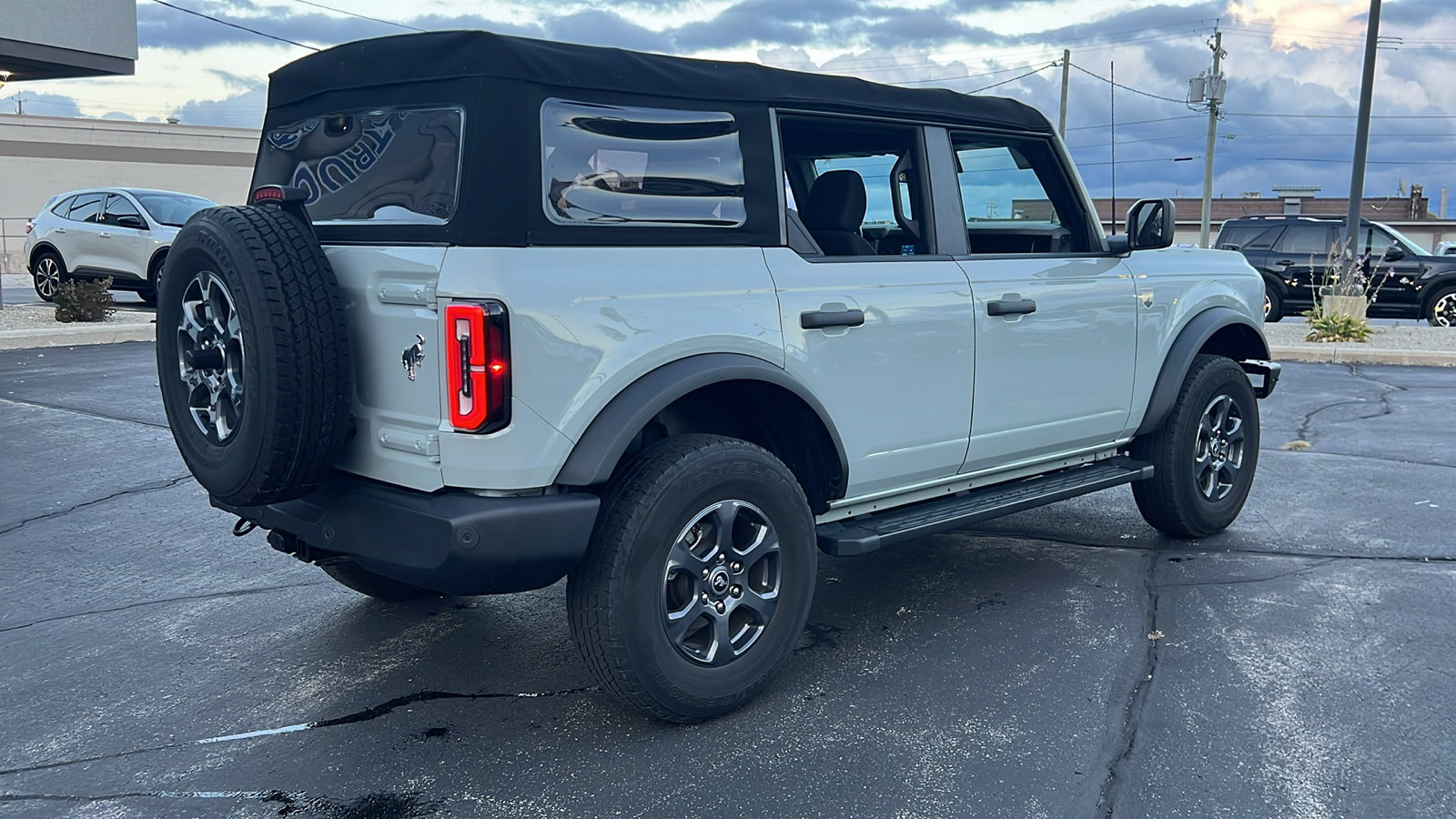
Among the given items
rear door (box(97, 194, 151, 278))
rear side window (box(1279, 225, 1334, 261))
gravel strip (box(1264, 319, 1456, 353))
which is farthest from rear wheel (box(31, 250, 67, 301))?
rear side window (box(1279, 225, 1334, 261))

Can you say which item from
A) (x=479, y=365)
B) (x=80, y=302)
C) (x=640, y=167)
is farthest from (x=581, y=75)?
(x=80, y=302)

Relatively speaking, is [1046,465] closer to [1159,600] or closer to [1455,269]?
[1159,600]

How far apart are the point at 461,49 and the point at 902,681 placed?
2442mm

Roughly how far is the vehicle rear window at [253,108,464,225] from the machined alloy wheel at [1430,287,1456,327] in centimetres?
1925

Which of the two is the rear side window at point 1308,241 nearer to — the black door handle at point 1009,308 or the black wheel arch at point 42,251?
the black door handle at point 1009,308

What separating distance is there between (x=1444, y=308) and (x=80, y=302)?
1993 cm

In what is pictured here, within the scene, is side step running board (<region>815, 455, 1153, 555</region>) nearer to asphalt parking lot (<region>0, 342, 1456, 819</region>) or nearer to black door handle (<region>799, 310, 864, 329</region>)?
asphalt parking lot (<region>0, 342, 1456, 819</region>)

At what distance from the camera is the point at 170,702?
3707mm

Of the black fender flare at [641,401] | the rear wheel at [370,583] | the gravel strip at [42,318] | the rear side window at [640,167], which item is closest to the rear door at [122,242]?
the gravel strip at [42,318]

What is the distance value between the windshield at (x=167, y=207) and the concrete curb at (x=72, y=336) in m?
2.48

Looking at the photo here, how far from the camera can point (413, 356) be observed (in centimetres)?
316

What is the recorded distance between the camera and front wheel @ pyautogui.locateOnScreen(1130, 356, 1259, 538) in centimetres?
538

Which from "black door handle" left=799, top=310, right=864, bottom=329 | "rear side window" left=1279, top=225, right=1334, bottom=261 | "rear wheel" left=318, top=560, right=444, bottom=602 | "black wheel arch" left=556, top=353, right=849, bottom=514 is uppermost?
"rear side window" left=1279, top=225, right=1334, bottom=261

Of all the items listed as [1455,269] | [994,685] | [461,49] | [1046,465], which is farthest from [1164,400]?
[1455,269]
